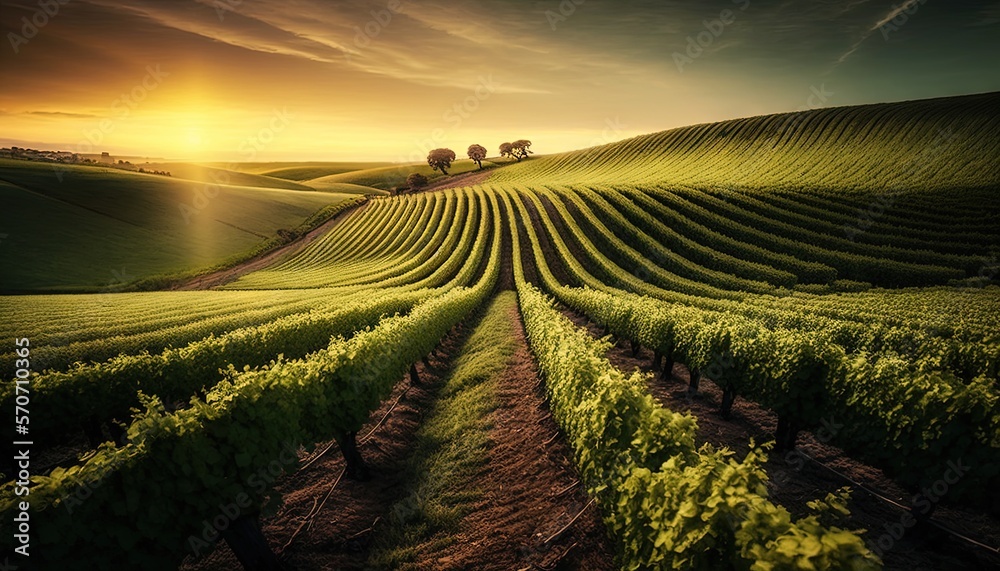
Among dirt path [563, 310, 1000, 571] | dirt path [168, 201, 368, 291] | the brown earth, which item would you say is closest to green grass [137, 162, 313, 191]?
dirt path [168, 201, 368, 291]

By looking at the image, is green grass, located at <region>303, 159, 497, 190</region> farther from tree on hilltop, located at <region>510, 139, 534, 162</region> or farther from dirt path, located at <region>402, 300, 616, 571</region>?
dirt path, located at <region>402, 300, 616, 571</region>

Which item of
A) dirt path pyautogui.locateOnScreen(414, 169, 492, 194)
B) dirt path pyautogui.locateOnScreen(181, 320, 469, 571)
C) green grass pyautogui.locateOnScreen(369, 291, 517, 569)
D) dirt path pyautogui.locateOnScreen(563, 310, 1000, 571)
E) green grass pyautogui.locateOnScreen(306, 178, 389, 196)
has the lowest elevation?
dirt path pyautogui.locateOnScreen(181, 320, 469, 571)

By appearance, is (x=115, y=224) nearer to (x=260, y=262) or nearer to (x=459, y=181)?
(x=260, y=262)

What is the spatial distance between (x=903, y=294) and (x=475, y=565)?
4288 cm

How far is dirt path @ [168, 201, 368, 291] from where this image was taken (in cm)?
5544

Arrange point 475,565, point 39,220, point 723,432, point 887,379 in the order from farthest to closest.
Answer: point 39,220 → point 723,432 → point 887,379 → point 475,565

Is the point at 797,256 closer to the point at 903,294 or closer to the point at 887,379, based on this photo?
the point at 903,294

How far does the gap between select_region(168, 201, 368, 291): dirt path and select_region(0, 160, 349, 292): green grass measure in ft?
12.3

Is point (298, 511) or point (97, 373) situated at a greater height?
point (97, 373)

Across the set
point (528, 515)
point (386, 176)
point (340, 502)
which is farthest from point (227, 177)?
point (528, 515)

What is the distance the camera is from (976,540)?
8023mm

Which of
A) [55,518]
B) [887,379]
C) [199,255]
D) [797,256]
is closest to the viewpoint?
[55,518]

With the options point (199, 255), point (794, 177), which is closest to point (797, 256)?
point (794, 177)

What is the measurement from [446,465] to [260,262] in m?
69.6
